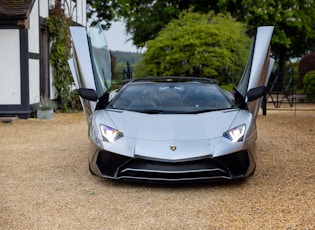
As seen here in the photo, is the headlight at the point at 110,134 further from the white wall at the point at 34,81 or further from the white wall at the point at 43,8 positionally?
the white wall at the point at 43,8

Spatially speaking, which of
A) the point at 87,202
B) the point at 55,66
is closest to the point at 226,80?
the point at 55,66

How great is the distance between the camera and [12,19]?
11.8m

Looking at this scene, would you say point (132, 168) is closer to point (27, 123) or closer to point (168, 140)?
point (168, 140)

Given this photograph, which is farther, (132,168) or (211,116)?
(211,116)

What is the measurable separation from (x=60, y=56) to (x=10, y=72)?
2.64 metres

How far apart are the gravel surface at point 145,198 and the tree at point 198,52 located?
7.64 m

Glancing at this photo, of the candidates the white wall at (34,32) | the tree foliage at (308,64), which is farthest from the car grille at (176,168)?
the tree foliage at (308,64)

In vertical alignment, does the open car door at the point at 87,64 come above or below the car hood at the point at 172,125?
above

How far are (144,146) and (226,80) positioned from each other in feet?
35.4

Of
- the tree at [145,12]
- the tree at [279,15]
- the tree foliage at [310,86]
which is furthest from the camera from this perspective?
the tree at [145,12]

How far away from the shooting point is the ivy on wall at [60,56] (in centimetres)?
1458

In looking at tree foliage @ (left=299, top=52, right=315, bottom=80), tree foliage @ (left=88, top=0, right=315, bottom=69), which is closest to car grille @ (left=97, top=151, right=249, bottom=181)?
tree foliage @ (left=88, top=0, right=315, bottom=69)

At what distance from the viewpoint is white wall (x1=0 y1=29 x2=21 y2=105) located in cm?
1220

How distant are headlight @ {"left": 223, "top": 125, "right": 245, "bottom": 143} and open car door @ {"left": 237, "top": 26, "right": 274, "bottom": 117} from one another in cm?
125
